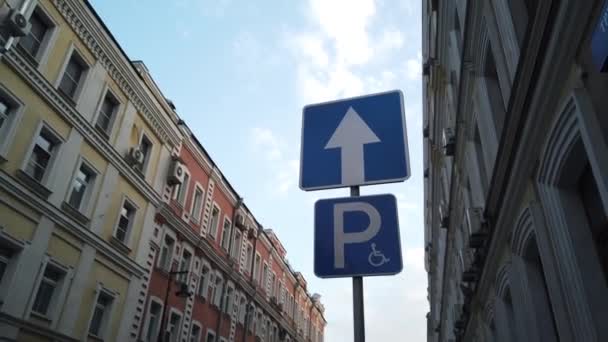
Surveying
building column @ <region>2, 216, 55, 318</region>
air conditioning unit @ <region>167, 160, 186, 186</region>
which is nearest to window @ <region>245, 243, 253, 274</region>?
air conditioning unit @ <region>167, 160, 186, 186</region>

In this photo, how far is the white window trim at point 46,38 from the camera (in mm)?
→ 14594

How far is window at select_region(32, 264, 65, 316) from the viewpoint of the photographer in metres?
14.1

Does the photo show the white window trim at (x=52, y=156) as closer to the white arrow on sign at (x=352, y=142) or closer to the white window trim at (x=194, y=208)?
the white window trim at (x=194, y=208)

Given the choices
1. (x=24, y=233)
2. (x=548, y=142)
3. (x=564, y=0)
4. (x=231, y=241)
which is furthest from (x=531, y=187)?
(x=231, y=241)

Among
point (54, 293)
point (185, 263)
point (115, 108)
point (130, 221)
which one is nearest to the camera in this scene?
point (54, 293)

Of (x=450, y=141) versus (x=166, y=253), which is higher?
(x=450, y=141)

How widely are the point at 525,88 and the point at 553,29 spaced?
1154mm

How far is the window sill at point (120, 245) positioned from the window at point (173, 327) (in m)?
4.56

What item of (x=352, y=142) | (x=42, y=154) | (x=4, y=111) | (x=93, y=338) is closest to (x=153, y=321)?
(x=93, y=338)

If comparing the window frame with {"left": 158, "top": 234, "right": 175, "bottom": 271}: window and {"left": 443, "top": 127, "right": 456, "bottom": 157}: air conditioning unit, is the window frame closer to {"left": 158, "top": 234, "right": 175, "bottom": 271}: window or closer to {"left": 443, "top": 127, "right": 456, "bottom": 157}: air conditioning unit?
{"left": 158, "top": 234, "right": 175, "bottom": 271}: window

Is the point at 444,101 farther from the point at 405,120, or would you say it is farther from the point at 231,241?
the point at 231,241

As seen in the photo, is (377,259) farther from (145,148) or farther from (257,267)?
(257,267)

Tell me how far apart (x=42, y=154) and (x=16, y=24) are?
4.00 meters

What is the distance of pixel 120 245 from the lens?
17.7 meters
